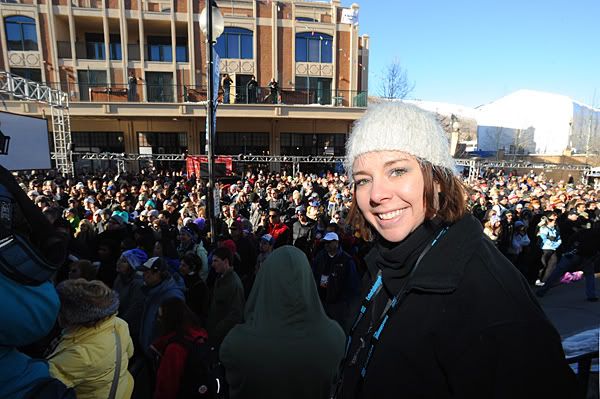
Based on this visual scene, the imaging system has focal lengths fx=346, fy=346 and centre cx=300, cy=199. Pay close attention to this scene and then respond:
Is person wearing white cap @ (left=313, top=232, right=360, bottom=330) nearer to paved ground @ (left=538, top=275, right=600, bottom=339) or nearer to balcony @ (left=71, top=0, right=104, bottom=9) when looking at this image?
paved ground @ (left=538, top=275, right=600, bottom=339)

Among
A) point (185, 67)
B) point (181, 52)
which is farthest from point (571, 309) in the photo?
point (181, 52)

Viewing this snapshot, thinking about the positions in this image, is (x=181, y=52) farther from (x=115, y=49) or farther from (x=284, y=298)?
(x=284, y=298)

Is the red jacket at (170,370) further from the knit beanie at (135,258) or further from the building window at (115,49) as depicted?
the building window at (115,49)

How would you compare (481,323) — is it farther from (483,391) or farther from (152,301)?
(152,301)

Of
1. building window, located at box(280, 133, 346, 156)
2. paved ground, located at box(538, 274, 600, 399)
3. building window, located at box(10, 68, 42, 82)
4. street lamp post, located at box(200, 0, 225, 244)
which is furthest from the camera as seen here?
building window, located at box(280, 133, 346, 156)

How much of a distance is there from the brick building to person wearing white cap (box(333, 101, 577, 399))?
22.6 metres

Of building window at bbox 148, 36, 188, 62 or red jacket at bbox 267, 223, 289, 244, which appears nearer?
red jacket at bbox 267, 223, 289, 244

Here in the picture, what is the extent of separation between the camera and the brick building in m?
23.5

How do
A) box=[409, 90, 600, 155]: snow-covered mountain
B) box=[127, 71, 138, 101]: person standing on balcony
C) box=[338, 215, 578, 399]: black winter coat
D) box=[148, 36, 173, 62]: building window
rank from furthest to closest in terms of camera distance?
box=[409, 90, 600, 155]: snow-covered mountain < box=[148, 36, 173, 62]: building window < box=[127, 71, 138, 101]: person standing on balcony < box=[338, 215, 578, 399]: black winter coat

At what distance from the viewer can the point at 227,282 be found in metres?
4.00

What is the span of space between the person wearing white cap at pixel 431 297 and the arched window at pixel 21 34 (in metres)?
32.4

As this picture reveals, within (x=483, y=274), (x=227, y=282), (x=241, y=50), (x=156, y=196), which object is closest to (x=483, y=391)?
(x=483, y=274)

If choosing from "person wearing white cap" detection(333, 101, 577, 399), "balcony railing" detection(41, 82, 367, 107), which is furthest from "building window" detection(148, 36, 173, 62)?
"person wearing white cap" detection(333, 101, 577, 399)

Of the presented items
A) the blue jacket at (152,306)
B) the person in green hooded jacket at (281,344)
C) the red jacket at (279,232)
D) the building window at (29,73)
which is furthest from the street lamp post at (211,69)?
the building window at (29,73)
